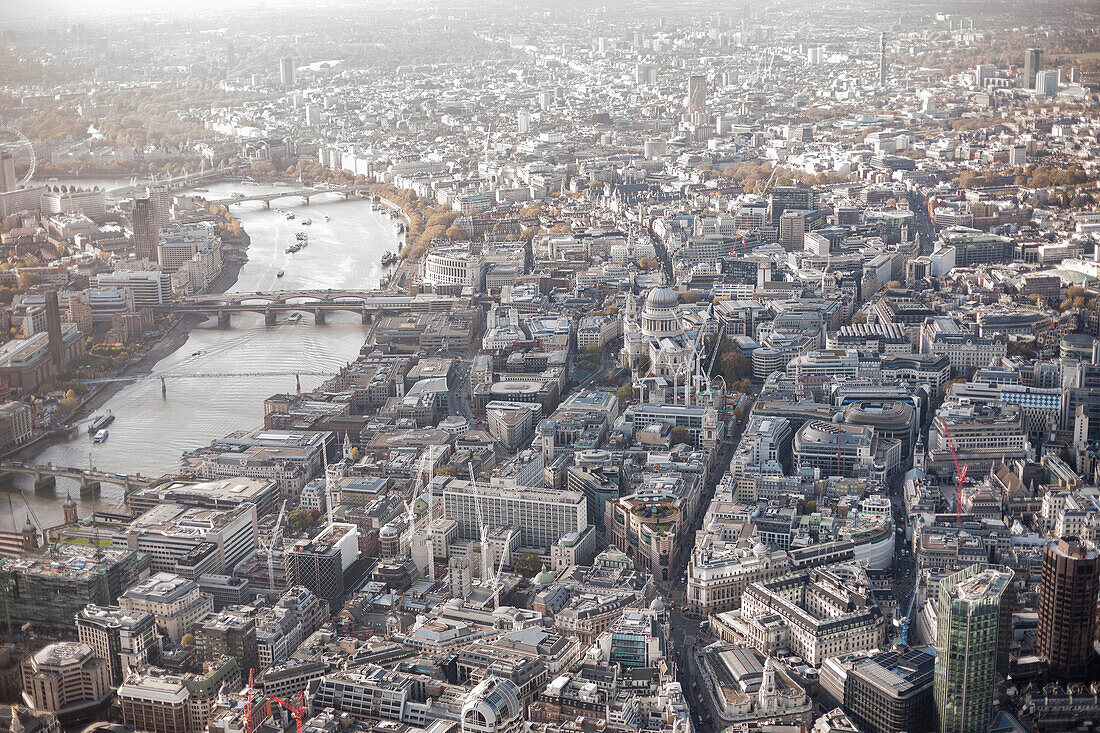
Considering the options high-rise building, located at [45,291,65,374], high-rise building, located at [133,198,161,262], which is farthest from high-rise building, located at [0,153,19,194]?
high-rise building, located at [45,291,65,374]

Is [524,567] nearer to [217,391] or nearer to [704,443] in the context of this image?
[704,443]

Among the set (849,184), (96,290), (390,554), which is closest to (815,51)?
(849,184)

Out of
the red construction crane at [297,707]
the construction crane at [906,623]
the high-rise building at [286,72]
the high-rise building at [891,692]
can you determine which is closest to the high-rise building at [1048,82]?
the construction crane at [906,623]

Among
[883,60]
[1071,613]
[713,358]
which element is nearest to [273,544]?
[1071,613]

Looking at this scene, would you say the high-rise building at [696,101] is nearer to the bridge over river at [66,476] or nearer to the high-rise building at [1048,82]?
the high-rise building at [1048,82]

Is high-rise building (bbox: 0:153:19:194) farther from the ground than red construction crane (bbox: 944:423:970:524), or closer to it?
farther from the ground

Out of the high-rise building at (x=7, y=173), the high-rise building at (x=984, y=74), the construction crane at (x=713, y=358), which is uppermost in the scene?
the high-rise building at (x=984, y=74)

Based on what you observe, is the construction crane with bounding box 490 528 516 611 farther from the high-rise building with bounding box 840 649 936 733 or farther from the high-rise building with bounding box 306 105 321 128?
the high-rise building with bounding box 306 105 321 128
